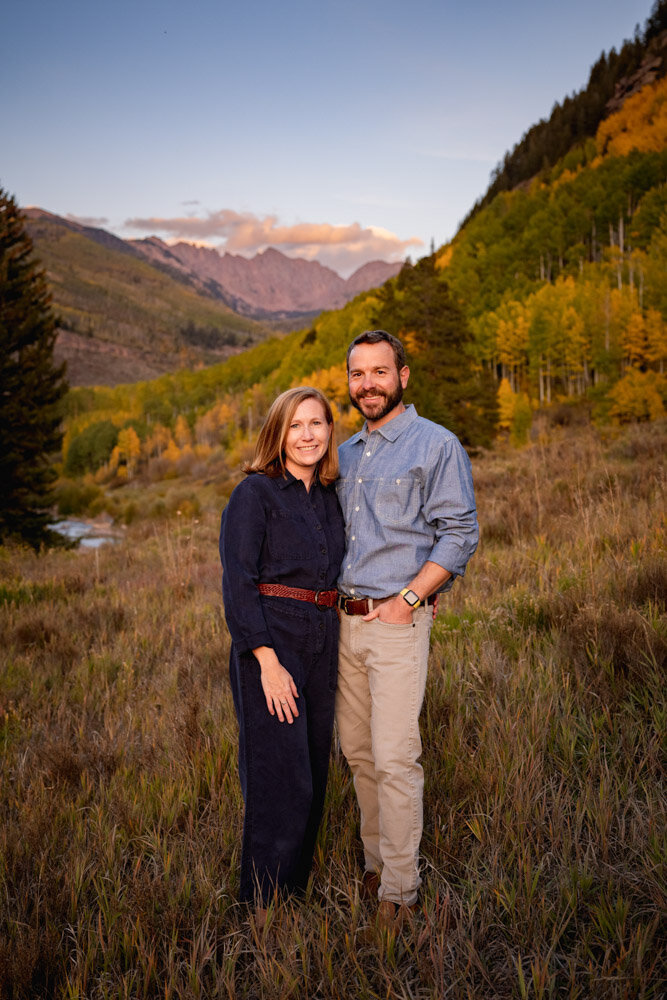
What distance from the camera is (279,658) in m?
2.01

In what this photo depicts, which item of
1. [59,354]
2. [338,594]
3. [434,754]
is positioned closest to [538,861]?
[434,754]

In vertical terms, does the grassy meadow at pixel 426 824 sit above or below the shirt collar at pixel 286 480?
below

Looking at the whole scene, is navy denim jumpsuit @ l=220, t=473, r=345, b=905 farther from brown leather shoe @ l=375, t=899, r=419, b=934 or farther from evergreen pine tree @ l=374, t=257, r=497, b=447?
evergreen pine tree @ l=374, t=257, r=497, b=447

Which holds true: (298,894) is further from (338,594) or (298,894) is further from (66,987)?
(338,594)

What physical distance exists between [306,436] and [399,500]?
0.44 meters

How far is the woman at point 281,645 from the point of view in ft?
6.43

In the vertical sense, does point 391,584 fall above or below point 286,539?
below

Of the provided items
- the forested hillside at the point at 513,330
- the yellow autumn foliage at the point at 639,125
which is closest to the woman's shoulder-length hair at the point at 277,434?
the forested hillside at the point at 513,330

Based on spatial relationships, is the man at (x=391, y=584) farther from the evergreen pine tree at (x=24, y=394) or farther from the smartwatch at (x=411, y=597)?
the evergreen pine tree at (x=24, y=394)

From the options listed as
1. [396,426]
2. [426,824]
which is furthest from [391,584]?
[426,824]

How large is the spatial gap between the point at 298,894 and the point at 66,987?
0.80 metres

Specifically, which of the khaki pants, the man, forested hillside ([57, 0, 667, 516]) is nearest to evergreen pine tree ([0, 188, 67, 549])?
forested hillside ([57, 0, 667, 516])

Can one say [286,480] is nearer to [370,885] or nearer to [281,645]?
[281,645]

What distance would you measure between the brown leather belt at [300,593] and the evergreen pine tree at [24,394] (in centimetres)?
1694
